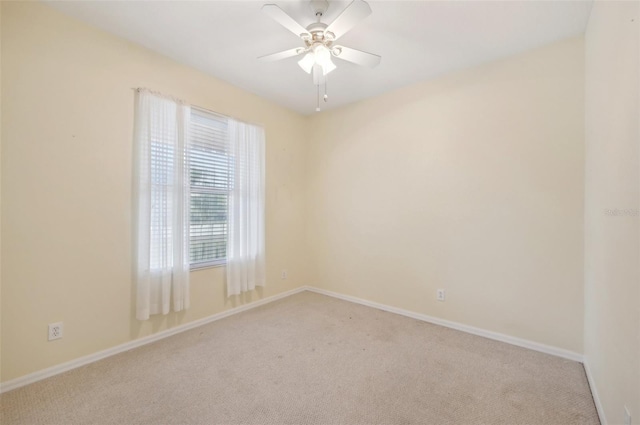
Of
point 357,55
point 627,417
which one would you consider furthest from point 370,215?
point 627,417

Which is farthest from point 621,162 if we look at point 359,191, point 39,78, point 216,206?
point 39,78

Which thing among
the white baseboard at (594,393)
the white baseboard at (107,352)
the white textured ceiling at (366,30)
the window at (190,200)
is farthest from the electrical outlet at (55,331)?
the white baseboard at (594,393)

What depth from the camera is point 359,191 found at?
3541mm

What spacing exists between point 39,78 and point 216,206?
1639 millimetres

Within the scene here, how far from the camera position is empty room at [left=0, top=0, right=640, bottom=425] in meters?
1.63

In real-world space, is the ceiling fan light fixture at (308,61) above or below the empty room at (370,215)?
above

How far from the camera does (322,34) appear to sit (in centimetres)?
194

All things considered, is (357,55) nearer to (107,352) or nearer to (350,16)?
(350,16)

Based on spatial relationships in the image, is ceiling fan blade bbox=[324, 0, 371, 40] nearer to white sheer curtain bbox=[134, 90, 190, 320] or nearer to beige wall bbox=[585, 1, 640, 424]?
beige wall bbox=[585, 1, 640, 424]

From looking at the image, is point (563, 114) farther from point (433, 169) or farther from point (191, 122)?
point (191, 122)

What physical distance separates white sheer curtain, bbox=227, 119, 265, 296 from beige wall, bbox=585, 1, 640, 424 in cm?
299

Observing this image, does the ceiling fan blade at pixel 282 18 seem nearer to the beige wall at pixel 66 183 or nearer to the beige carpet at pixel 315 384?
the beige wall at pixel 66 183

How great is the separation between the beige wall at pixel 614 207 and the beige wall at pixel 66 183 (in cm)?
317

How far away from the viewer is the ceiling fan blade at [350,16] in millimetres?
1593
